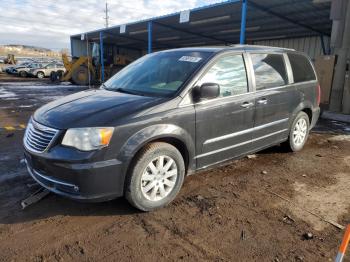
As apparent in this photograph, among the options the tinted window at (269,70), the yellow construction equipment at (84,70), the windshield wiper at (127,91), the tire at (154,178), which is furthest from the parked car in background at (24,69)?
the tire at (154,178)

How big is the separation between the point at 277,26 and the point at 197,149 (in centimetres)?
1668

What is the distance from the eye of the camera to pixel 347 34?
9.85 meters

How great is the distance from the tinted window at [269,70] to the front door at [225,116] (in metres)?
0.29

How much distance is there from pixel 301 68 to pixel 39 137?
435 centimetres

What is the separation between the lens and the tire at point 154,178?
10.0ft

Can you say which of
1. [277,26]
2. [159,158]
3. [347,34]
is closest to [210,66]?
[159,158]

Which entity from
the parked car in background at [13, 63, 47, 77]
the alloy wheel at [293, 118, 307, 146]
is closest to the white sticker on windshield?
the alloy wheel at [293, 118, 307, 146]

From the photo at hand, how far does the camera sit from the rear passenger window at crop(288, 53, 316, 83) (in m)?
5.06

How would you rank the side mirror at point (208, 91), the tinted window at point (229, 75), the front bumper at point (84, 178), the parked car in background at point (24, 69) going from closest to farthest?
the front bumper at point (84, 178)
the side mirror at point (208, 91)
the tinted window at point (229, 75)
the parked car in background at point (24, 69)

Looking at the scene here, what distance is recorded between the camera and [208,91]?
3383 millimetres

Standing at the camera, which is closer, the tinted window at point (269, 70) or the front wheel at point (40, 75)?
the tinted window at point (269, 70)

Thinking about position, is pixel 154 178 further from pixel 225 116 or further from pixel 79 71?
pixel 79 71

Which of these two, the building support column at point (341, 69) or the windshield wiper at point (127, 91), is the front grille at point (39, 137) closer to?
the windshield wiper at point (127, 91)

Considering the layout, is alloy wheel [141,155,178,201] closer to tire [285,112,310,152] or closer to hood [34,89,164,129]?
hood [34,89,164,129]
